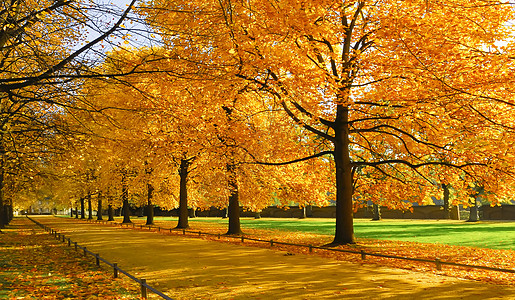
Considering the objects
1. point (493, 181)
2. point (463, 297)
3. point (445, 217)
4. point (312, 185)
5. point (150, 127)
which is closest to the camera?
point (463, 297)

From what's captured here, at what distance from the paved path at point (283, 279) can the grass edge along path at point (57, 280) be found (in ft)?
3.31

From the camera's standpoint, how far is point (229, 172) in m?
23.3

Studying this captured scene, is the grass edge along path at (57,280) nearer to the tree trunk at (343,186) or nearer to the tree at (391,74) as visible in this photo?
A: the tree at (391,74)

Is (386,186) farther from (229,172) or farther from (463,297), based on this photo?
(463,297)

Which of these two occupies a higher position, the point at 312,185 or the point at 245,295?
the point at 312,185

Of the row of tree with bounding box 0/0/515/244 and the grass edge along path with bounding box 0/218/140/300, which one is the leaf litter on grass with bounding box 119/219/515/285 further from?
the grass edge along path with bounding box 0/218/140/300

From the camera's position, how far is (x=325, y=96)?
18.1 meters

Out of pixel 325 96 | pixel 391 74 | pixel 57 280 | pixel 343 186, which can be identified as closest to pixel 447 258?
pixel 343 186

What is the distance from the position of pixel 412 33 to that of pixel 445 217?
3877 cm

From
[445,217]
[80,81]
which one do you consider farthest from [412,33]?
[445,217]

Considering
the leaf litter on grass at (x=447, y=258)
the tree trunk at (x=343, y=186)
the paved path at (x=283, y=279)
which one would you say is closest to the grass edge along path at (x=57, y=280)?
the paved path at (x=283, y=279)

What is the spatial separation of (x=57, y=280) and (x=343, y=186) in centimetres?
1185

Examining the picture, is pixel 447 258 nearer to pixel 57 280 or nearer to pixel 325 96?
pixel 325 96

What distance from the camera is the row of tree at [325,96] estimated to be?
39.4 feet
